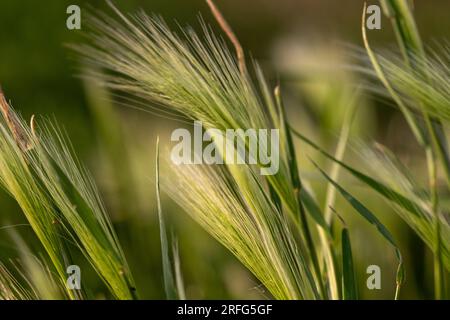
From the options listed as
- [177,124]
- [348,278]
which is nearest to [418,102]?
[348,278]

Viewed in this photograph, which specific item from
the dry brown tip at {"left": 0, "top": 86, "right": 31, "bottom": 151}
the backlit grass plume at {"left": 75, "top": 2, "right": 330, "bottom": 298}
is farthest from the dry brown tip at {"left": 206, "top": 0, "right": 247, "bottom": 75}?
the dry brown tip at {"left": 0, "top": 86, "right": 31, "bottom": 151}

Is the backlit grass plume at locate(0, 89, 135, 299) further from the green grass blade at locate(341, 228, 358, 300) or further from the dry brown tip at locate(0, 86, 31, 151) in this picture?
the green grass blade at locate(341, 228, 358, 300)

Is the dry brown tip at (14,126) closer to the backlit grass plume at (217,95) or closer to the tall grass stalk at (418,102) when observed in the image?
the backlit grass plume at (217,95)

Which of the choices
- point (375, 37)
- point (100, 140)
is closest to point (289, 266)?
point (100, 140)

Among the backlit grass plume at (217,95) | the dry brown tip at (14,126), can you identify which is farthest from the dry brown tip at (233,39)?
the dry brown tip at (14,126)

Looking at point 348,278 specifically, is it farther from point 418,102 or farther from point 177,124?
→ point 177,124
